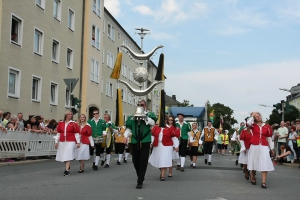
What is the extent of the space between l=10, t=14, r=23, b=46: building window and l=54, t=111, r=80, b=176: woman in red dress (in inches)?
528

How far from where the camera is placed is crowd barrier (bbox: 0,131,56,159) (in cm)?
1627

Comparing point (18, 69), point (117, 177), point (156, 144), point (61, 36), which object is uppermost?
point (61, 36)

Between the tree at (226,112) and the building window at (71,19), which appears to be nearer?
the building window at (71,19)

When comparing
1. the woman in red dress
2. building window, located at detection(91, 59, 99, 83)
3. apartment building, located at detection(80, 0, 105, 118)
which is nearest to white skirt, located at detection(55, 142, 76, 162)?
the woman in red dress

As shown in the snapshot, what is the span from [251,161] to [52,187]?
4.70 m

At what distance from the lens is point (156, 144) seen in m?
12.1

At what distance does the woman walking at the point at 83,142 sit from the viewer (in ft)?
44.9

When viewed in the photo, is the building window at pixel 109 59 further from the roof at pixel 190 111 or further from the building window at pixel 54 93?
the roof at pixel 190 111

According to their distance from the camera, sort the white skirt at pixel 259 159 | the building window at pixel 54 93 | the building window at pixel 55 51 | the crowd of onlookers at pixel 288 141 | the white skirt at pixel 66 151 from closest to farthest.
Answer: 1. the white skirt at pixel 259 159
2. the white skirt at pixel 66 151
3. the crowd of onlookers at pixel 288 141
4. the building window at pixel 54 93
5. the building window at pixel 55 51

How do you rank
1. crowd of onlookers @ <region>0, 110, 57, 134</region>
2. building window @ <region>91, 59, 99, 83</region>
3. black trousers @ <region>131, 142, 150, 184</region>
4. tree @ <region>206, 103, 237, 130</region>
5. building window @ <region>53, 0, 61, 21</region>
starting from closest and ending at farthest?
1. black trousers @ <region>131, 142, 150, 184</region>
2. crowd of onlookers @ <region>0, 110, 57, 134</region>
3. building window @ <region>53, 0, 61, 21</region>
4. building window @ <region>91, 59, 99, 83</region>
5. tree @ <region>206, 103, 237, 130</region>

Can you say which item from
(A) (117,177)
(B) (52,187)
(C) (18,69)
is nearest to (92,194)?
(B) (52,187)

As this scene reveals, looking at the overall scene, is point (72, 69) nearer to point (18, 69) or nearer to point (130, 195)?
point (18, 69)

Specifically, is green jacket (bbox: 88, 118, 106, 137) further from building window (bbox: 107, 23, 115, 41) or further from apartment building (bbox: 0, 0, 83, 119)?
building window (bbox: 107, 23, 115, 41)

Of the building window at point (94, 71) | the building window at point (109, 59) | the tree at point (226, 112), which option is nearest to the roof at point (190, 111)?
the building window at point (94, 71)
